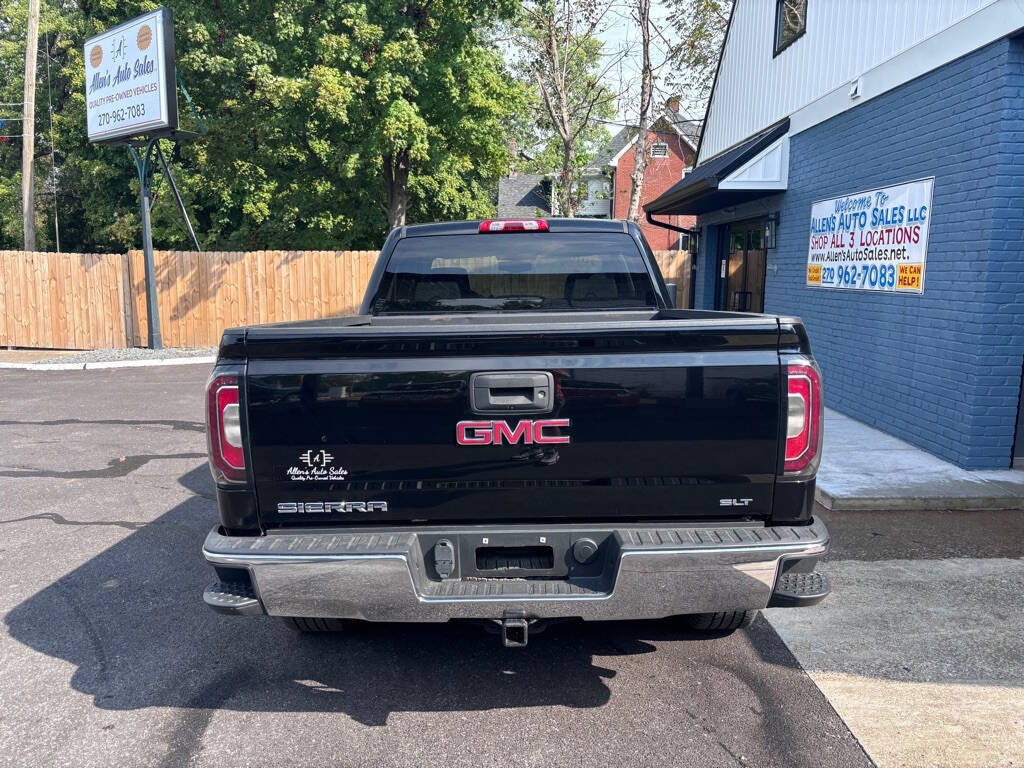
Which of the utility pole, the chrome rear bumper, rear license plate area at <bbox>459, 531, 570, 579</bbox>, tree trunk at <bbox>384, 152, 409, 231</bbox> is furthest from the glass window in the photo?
the utility pole

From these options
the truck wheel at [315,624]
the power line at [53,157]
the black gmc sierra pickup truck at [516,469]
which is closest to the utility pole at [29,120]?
the power line at [53,157]

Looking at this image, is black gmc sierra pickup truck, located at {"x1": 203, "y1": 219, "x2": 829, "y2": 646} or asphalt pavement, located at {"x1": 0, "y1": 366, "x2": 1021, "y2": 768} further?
asphalt pavement, located at {"x1": 0, "y1": 366, "x2": 1021, "y2": 768}

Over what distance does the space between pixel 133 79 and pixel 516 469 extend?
681 inches

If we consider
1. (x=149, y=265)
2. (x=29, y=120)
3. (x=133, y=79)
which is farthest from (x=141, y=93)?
(x=29, y=120)

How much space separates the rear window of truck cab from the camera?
448 centimetres

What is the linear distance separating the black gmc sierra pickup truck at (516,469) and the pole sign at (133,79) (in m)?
15.5

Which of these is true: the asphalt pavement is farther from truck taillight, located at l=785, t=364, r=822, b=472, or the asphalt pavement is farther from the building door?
the building door

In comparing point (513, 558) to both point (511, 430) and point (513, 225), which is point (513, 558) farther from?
point (513, 225)

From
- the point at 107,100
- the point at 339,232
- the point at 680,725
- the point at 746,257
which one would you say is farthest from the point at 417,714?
the point at 339,232

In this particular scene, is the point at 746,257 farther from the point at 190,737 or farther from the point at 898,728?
Answer: the point at 190,737

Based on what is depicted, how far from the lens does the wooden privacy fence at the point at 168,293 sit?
57.4 feet

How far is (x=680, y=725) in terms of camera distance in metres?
3.04

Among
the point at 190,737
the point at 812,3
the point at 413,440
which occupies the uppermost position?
the point at 812,3

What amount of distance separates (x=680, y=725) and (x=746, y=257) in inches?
464
